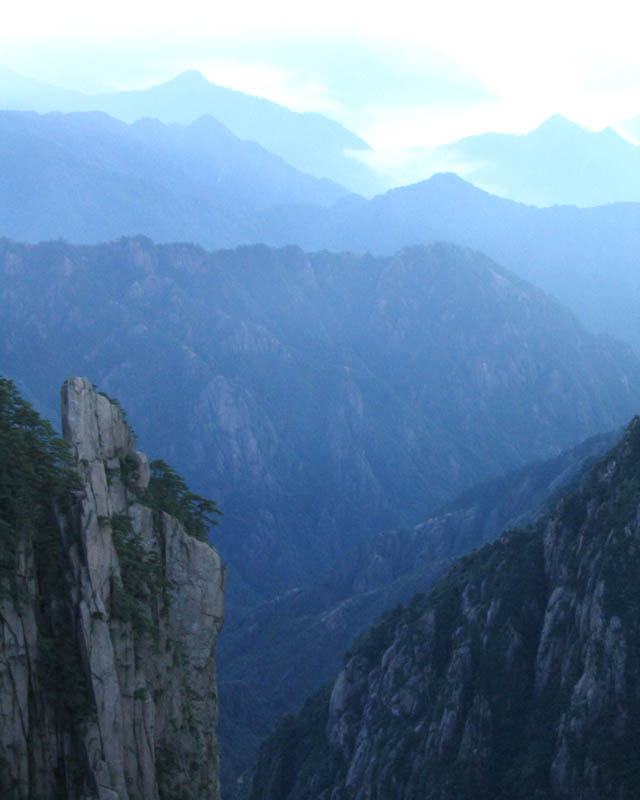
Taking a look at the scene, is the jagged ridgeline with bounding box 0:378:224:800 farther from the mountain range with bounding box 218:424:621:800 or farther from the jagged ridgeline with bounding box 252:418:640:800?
the mountain range with bounding box 218:424:621:800

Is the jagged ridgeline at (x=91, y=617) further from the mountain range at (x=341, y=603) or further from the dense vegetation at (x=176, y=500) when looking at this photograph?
the mountain range at (x=341, y=603)

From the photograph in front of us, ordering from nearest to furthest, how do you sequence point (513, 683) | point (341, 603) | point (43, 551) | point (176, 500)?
point (43, 551)
point (176, 500)
point (513, 683)
point (341, 603)

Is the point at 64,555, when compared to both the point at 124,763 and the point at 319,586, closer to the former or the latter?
the point at 124,763

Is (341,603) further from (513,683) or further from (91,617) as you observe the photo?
(91,617)

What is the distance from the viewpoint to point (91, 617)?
29.7 meters

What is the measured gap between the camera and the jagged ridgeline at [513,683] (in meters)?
53.5

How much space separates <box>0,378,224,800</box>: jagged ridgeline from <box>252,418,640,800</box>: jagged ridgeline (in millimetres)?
24755

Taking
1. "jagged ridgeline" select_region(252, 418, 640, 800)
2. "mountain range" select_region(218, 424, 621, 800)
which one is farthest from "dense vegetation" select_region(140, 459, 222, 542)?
"mountain range" select_region(218, 424, 621, 800)

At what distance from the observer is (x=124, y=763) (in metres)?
29.8

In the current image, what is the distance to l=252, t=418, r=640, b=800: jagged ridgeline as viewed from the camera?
176 feet

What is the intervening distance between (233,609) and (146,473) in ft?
427

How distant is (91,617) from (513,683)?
37531 mm

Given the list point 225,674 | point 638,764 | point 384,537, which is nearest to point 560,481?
point 384,537

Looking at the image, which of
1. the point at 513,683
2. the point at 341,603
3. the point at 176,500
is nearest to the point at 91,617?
the point at 176,500
